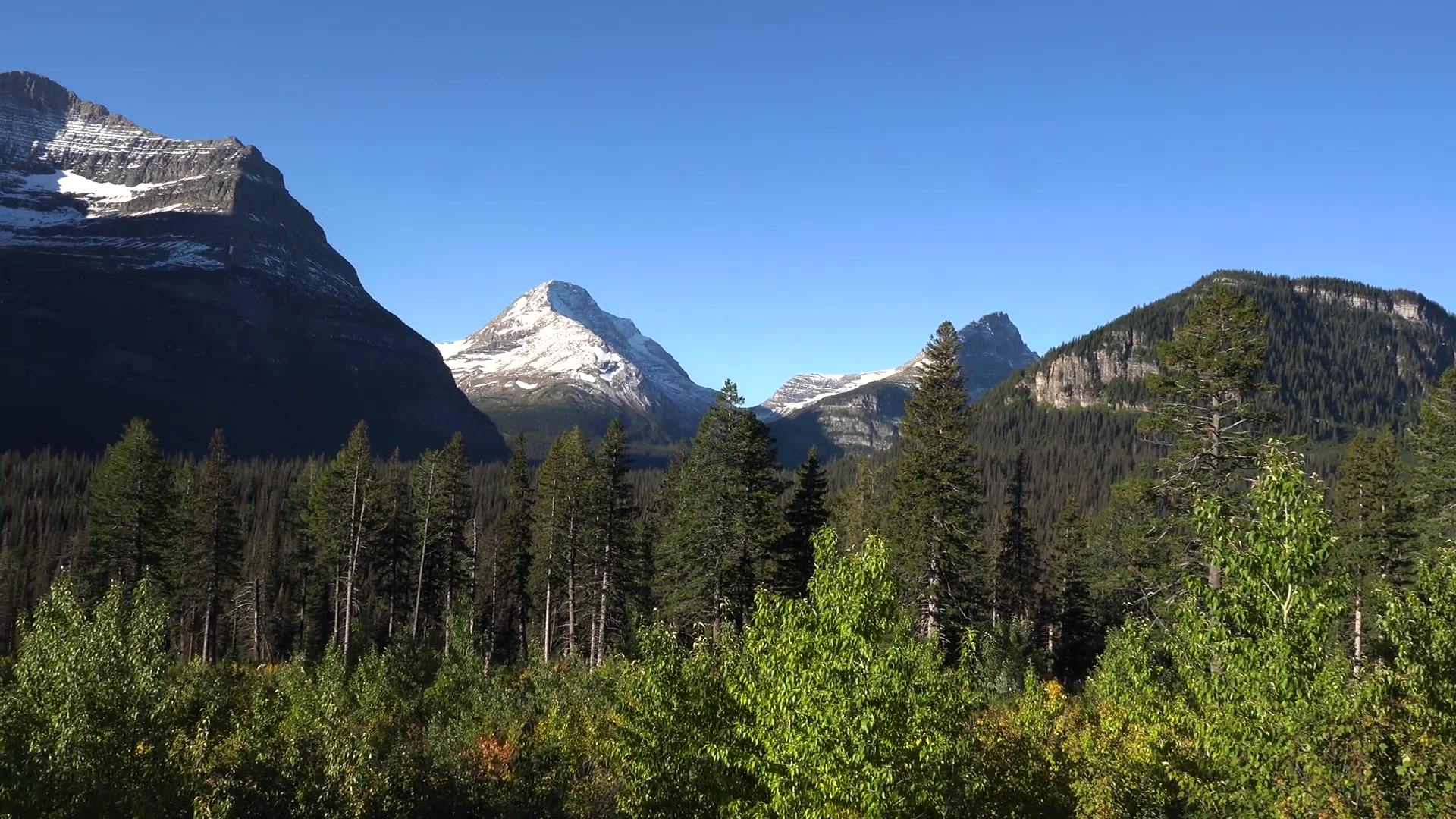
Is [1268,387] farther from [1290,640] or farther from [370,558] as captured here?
[370,558]

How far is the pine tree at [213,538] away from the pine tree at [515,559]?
1628cm

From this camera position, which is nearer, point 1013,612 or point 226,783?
point 226,783

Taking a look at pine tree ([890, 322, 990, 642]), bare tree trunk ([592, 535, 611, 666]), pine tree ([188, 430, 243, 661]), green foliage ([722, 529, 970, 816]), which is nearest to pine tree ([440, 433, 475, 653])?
bare tree trunk ([592, 535, 611, 666])

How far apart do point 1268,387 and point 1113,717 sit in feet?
35.1

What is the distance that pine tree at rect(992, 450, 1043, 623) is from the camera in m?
53.2

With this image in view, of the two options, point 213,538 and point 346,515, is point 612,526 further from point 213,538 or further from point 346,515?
point 213,538

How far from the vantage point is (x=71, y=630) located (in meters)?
14.3

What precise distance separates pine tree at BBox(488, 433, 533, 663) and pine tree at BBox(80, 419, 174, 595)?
741 inches

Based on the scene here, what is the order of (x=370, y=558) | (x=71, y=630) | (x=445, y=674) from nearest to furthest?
(x=71, y=630) → (x=445, y=674) → (x=370, y=558)

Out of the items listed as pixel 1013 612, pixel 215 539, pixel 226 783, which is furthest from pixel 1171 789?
pixel 215 539

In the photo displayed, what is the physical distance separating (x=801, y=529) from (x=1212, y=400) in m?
19.2

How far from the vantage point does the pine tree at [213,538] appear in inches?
1953

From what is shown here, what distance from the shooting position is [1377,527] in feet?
132

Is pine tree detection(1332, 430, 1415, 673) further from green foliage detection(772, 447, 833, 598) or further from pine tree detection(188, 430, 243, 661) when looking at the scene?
pine tree detection(188, 430, 243, 661)
